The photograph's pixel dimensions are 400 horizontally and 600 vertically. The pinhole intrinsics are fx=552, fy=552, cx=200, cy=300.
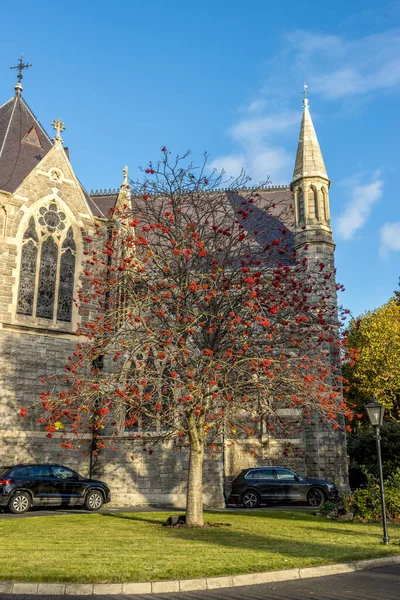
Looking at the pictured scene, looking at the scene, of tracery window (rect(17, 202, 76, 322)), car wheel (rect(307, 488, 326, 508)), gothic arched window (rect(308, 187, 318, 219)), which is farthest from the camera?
gothic arched window (rect(308, 187, 318, 219))

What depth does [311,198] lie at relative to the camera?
960 inches

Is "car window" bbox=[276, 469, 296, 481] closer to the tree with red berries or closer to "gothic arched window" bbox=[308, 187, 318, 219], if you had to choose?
the tree with red berries

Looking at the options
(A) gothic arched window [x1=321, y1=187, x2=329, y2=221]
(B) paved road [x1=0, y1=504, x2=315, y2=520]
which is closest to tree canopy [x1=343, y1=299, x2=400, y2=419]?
(A) gothic arched window [x1=321, y1=187, x2=329, y2=221]

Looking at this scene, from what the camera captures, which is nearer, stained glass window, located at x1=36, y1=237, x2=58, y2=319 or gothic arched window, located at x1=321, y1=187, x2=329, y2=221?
stained glass window, located at x1=36, y1=237, x2=58, y2=319

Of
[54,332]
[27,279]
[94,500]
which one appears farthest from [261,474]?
[27,279]

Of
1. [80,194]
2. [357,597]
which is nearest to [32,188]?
[80,194]

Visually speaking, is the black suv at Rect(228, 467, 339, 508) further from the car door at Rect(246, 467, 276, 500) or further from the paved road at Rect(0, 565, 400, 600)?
the paved road at Rect(0, 565, 400, 600)

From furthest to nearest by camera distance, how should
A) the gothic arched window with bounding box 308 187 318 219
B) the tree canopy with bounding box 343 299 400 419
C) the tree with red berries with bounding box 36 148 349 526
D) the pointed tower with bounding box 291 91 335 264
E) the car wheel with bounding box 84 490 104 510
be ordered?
the tree canopy with bounding box 343 299 400 419 < the gothic arched window with bounding box 308 187 318 219 < the pointed tower with bounding box 291 91 335 264 < the car wheel with bounding box 84 490 104 510 < the tree with red berries with bounding box 36 148 349 526

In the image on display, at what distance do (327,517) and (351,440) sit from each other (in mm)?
18618

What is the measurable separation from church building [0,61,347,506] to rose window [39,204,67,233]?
37 mm

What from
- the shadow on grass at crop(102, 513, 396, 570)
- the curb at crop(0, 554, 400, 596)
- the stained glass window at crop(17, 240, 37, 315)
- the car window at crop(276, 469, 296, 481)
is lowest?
the curb at crop(0, 554, 400, 596)

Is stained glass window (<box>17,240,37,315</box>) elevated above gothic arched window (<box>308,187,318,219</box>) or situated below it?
below

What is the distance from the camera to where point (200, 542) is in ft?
31.4

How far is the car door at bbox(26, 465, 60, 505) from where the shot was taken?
51.8ft
